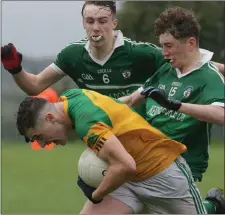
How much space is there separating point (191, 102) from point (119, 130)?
1.01m

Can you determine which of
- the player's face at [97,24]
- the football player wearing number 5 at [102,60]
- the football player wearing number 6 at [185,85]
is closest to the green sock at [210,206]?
the football player wearing number 6 at [185,85]

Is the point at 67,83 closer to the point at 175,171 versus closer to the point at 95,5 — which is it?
the point at 95,5

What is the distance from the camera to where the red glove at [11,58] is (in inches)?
246

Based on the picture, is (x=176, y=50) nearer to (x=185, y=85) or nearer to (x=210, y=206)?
(x=185, y=85)

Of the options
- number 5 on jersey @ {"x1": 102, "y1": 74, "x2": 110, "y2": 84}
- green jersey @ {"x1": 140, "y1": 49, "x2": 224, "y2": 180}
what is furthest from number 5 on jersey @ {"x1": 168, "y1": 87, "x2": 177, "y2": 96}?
number 5 on jersey @ {"x1": 102, "y1": 74, "x2": 110, "y2": 84}

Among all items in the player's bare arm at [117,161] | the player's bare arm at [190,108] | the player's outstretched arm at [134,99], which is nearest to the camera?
Answer: the player's bare arm at [117,161]

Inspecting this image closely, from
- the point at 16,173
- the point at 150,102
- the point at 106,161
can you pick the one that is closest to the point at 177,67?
the point at 150,102

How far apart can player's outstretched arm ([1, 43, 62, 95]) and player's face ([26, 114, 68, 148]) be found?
4.78ft

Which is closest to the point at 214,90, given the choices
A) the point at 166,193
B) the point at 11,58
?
the point at 166,193

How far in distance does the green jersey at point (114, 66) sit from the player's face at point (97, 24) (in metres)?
0.16

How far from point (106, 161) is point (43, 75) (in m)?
1.97

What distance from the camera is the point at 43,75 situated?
6.71m

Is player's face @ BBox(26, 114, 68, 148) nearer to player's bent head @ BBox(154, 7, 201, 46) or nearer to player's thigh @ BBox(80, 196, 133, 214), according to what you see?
player's thigh @ BBox(80, 196, 133, 214)

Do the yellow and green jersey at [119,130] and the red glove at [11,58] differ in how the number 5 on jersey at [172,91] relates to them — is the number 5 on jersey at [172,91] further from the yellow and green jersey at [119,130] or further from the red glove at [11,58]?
the red glove at [11,58]
